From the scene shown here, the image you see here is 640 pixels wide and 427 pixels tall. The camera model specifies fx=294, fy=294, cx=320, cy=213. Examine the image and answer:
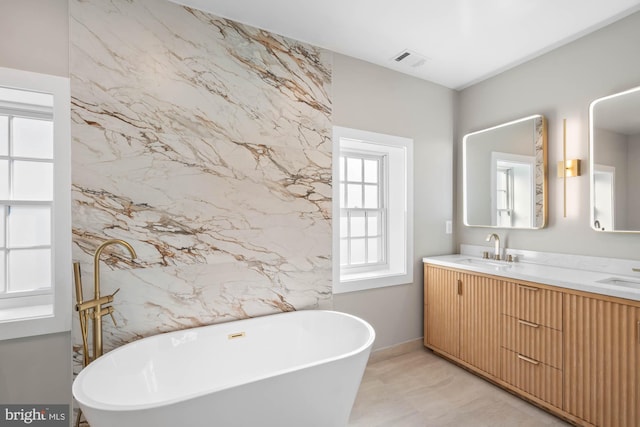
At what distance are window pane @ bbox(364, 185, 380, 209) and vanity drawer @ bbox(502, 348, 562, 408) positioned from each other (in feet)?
5.15

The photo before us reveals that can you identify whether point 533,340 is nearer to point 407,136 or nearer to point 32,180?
point 407,136

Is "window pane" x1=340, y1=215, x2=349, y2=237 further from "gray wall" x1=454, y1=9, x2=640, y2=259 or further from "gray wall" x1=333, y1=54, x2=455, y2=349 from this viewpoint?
"gray wall" x1=454, y1=9, x2=640, y2=259

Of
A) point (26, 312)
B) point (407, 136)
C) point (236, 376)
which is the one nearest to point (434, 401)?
point (236, 376)

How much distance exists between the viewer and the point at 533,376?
201 cm

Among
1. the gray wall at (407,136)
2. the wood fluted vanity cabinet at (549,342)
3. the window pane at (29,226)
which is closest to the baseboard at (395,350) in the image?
the gray wall at (407,136)

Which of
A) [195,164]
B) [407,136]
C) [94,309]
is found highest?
[407,136]

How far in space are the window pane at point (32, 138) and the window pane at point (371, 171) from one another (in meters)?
2.43

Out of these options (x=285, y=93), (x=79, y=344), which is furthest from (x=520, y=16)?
(x=79, y=344)

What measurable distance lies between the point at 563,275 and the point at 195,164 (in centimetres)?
258

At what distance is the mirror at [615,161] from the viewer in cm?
189

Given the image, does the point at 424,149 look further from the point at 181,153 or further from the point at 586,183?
the point at 181,153

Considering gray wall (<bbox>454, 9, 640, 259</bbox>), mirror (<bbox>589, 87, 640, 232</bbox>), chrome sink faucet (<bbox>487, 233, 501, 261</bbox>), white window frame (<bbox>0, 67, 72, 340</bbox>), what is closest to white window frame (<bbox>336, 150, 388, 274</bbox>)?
chrome sink faucet (<bbox>487, 233, 501, 261</bbox>)

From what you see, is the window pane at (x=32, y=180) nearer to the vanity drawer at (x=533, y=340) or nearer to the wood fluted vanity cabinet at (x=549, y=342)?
the wood fluted vanity cabinet at (x=549, y=342)

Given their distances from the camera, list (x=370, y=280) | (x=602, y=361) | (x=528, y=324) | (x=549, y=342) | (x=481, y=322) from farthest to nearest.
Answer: (x=370, y=280)
(x=481, y=322)
(x=528, y=324)
(x=549, y=342)
(x=602, y=361)
